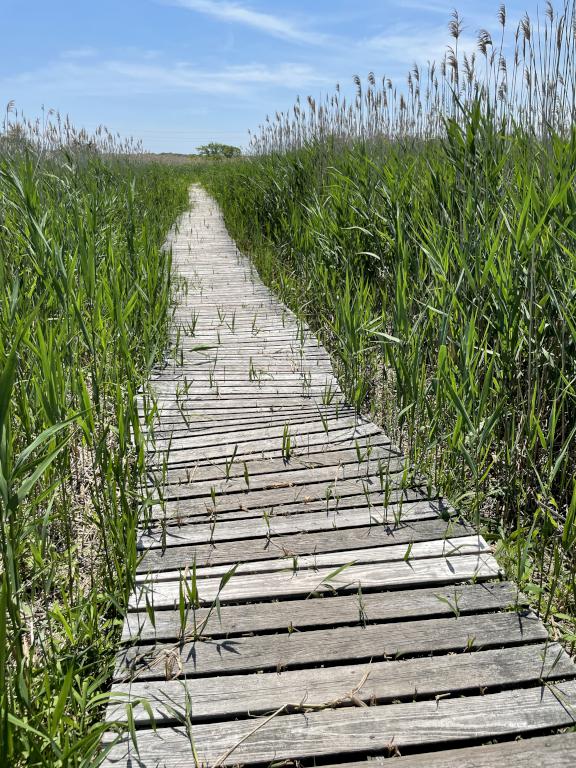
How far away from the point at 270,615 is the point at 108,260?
274cm

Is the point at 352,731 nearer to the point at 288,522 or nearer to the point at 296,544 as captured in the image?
the point at 296,544

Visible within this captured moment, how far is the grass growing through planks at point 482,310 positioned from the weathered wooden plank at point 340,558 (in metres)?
0.15

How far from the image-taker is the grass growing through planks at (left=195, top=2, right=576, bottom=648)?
240 centimetres

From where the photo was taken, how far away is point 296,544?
234 cm

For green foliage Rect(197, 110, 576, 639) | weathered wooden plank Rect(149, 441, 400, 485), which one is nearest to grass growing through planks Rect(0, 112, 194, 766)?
weathered wooden plank Rect(149, 441, 400, 485)

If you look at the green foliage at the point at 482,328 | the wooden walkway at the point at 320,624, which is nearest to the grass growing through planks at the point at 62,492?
the wooden walkway at the point at 320,624

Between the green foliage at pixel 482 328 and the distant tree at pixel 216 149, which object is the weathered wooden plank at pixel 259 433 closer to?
the green foliage at pixel 482 328

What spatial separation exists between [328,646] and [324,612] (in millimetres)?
150

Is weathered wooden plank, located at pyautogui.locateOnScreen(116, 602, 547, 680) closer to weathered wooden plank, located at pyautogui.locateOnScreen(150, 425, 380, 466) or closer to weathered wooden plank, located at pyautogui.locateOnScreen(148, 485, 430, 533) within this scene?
weathered wooden plank, located at pyautogui.locateOnScreen(148, 485, 430, 533)

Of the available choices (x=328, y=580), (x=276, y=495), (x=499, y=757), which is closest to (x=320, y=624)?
(x=328, y=580)

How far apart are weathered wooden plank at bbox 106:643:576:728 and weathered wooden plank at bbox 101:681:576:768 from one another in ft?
0.11

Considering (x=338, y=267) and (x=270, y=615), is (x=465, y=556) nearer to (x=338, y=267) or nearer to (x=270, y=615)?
(x=270, y=615)

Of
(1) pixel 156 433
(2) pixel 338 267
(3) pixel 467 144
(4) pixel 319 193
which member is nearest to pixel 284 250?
(4) pixel 319 193

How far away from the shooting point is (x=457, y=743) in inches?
60.8
